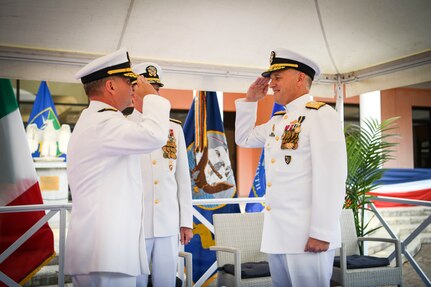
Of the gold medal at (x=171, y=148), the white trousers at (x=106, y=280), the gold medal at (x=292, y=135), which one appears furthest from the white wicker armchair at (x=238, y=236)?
the white trousers at (x=106, y=280)

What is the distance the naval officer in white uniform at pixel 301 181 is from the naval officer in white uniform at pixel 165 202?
70 centimetres

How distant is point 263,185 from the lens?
507cm

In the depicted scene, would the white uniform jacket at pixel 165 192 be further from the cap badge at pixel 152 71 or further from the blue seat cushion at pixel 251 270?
the blue seat cushion at pixel 251 270

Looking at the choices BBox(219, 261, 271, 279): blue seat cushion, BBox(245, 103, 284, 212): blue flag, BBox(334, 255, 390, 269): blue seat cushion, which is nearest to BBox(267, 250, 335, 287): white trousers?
BBox(219, 261, 271, 279): blue seat cushion

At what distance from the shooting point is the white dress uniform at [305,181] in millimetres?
2100

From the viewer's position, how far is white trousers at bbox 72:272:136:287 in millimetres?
1727

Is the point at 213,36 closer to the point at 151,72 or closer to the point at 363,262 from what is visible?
the point at 151,72

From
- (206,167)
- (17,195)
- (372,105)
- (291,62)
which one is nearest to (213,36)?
(291,62)

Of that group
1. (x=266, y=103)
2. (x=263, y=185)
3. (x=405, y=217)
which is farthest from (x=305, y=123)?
(x=266, y=103)

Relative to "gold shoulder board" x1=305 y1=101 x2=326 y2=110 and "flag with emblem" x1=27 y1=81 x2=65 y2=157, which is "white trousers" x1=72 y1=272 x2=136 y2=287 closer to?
"gold shoulder board" x1=305 y1=101 x2=326 y2=110

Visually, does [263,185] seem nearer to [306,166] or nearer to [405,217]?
[306,166]

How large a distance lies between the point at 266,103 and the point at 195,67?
983 centimetres

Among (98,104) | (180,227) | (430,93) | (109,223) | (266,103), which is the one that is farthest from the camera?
Result: (430,93)

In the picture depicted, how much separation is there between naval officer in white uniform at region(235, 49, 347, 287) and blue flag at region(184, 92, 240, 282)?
8.41 feet
